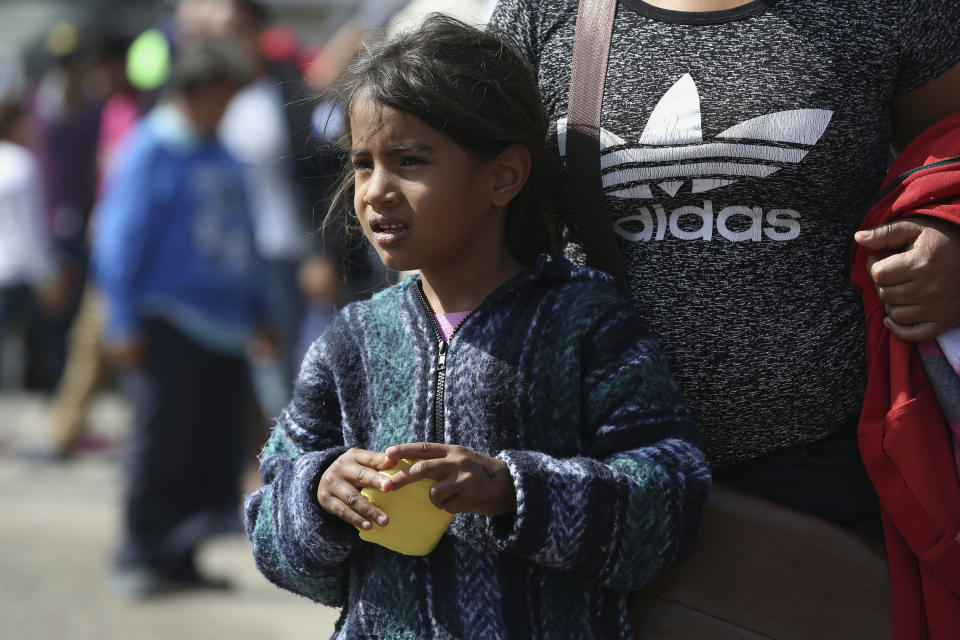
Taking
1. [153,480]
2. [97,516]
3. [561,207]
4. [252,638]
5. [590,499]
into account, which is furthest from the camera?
[97,516]

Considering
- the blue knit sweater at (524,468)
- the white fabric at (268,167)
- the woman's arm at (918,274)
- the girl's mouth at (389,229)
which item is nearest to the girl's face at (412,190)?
the girl's mouth at (389,229)

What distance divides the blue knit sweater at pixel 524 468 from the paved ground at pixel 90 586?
285 centimetres

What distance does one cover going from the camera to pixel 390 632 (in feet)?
5.62

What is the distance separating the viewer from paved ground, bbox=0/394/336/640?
4688 millimetres

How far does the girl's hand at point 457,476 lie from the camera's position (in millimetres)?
1545

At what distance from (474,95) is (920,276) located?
67cm

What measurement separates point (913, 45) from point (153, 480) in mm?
3956

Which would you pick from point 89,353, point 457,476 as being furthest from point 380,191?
point 89,353

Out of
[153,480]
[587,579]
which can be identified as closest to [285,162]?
[153,480]

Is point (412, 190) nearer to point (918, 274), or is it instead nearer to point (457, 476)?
point (457, 476)

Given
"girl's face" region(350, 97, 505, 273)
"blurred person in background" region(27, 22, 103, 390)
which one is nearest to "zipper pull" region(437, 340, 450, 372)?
"girl's face" region(350, 97, 505, 273)

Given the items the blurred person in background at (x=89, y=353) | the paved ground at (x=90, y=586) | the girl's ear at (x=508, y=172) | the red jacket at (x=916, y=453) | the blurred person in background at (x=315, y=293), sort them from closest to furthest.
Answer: the red jacket at (x=916, y=453) < the girl's ear at (x=508, y=172) < the paved ground at (x=90, y=586) < the blurred person in background at (x=315, y=293) < the blurred person in background at (x=89, y=353)

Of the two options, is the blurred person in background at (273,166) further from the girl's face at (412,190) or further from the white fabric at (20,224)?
the girl's face at (412,190)

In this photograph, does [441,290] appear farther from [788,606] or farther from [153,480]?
[153,480]
